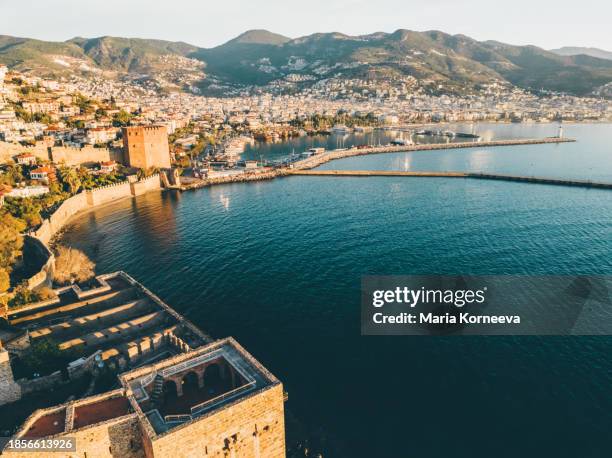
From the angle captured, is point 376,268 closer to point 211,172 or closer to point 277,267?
point 277,267

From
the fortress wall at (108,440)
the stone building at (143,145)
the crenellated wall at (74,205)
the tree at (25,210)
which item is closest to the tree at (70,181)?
the crenellated wall at (74,205)

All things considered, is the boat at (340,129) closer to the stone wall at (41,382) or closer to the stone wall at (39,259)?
the stone wall at (39,259)

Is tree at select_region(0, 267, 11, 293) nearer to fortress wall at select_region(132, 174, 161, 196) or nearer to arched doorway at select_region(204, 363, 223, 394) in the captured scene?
arched doorway at select_region(204, 363, 223, 394)

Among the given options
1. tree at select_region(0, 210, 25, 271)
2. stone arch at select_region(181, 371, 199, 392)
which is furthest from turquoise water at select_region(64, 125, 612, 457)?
tree at select_region(0, 210, 25, 271)

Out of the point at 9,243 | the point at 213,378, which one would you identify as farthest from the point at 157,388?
the point at 9,243

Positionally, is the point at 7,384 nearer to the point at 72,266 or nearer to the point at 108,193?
the point at 72,266
